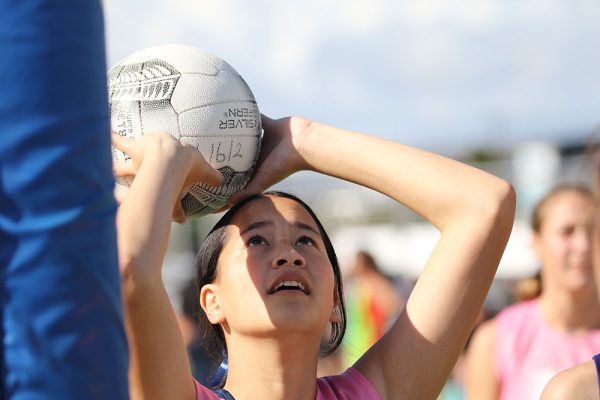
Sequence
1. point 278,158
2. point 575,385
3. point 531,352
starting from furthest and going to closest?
point 531,352, point 278,158, point 575,385

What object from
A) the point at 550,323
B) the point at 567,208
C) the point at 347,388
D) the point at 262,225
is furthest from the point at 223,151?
the point at 567,208

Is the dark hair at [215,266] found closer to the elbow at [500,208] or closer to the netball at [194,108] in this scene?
the netball at [194,108]

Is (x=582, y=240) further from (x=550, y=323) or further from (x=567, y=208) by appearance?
(x=550, y=323)

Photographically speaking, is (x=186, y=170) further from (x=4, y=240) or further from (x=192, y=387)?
(x=4, y=240)

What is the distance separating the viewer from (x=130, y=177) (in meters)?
3.09

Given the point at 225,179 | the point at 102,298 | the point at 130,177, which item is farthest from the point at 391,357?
the point at 102,298

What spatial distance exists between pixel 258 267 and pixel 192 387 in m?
0.41

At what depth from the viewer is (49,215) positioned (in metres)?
1.48

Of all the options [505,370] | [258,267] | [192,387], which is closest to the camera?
[192,387]


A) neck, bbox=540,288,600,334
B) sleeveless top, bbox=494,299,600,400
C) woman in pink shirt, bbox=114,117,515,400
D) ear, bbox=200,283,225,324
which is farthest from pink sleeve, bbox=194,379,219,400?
neck, bbox=540,288,600,334

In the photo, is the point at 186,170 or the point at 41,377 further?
the point at 186,170

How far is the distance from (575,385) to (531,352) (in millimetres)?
2601

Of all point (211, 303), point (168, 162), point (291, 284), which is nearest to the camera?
Result: point (168, 162)

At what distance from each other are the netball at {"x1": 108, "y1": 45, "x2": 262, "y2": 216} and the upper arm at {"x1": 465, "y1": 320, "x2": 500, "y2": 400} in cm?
243
